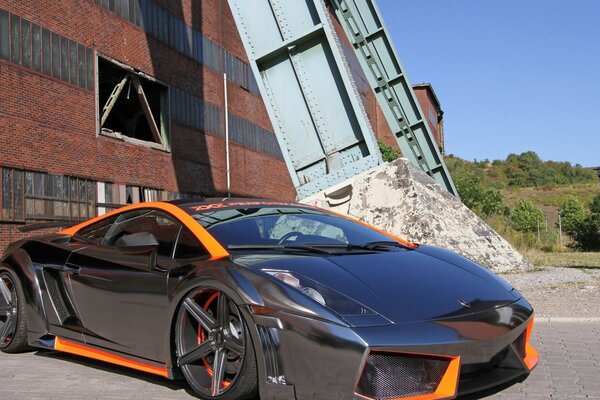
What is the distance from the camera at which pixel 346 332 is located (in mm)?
3104

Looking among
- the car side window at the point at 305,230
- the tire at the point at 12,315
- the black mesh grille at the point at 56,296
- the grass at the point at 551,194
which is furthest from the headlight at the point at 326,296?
the grass at the point at 551,194

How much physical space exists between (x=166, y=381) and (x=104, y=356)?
0.47 metres

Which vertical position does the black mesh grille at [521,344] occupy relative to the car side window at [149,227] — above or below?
below

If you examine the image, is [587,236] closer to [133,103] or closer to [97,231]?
[133,103]

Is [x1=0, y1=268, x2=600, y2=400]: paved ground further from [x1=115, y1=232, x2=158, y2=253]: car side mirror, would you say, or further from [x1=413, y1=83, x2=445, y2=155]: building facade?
[x1=413, y1=83, x2=445, y2=155]: building facade

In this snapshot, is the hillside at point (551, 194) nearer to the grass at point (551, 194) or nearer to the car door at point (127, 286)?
the grass at point (551, 194)

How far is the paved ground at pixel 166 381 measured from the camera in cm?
399

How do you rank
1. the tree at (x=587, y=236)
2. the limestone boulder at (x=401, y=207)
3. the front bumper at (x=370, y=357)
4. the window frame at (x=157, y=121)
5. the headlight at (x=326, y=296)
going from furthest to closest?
the tree at (x=587, y=236), the window frame at (x=157, y=121), the limestone boulder at (x=401, y=207), the headlight at (x=326, y=296), the front bumper at (x=370, y=357)

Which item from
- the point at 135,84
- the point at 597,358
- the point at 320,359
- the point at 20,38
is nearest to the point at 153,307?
the point at 320,359

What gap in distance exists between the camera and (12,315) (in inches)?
209

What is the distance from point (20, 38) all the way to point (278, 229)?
18.1m

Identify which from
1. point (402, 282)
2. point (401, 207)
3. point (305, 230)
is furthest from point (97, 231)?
point (401, 207)

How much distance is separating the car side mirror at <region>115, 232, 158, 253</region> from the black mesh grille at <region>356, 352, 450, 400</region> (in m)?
1.71

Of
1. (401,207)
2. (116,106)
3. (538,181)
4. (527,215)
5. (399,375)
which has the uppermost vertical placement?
(538,181)
